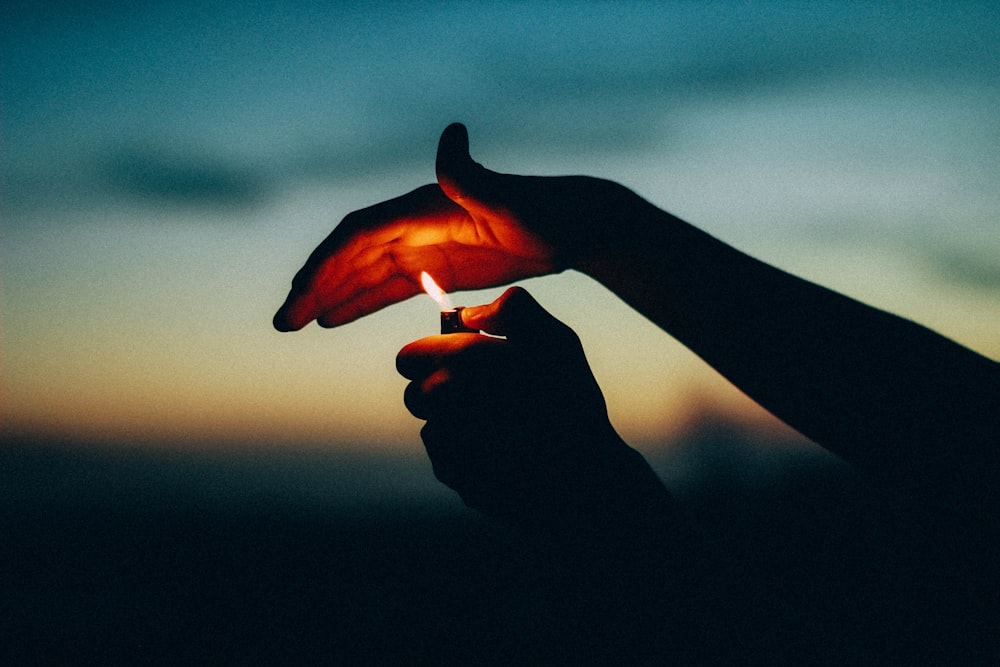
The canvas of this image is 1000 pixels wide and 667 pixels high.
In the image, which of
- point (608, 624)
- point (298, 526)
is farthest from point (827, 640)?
point (298, 526)

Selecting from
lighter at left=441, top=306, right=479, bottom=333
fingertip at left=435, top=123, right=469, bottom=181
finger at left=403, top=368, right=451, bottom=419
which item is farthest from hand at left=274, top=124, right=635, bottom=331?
finger at left=403, top=368, right=451, bottom=419

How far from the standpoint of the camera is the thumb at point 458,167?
197 cm

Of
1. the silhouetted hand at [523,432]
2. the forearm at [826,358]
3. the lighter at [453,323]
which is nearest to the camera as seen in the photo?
the forearm at [826,358]

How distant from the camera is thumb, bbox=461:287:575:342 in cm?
198

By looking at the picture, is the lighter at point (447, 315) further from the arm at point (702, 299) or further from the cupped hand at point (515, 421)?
the arm at point (702, 299)

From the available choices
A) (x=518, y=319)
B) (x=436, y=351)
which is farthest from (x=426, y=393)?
(x=518, y=319)

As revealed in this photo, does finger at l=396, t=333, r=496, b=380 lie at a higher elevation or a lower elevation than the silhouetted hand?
higher

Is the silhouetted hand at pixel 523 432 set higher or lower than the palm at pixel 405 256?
lower

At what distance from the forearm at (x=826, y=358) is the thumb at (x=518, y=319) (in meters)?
0.35

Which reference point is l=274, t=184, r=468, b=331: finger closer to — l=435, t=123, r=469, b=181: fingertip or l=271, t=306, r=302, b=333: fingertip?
l=271, t=306, r=302, b=333: fingertip

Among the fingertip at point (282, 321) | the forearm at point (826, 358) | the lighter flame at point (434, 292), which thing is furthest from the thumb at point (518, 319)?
the fingertip at point (282, 321)

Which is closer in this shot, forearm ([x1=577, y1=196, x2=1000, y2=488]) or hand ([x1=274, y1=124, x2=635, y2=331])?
forearm ([x1=577, y1=196, x2=1000, y2=488])

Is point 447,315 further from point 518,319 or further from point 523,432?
point 523,432

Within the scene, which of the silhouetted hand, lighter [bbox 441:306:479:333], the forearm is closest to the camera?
the forearm
